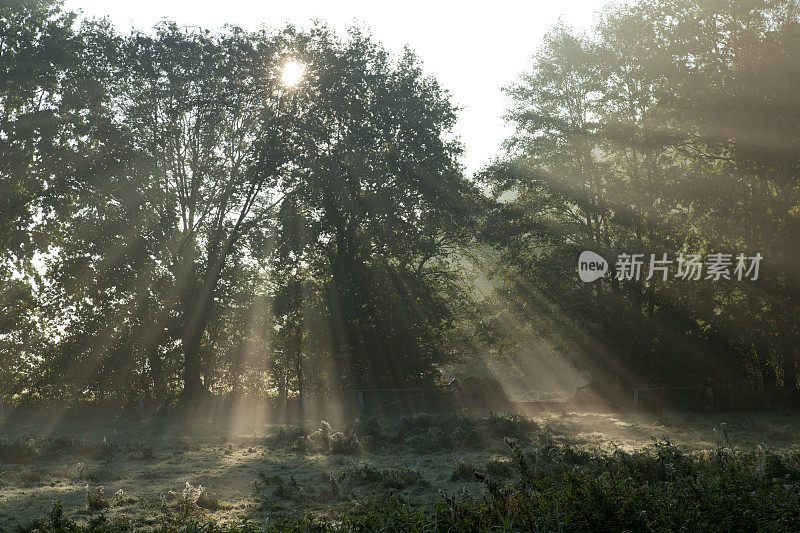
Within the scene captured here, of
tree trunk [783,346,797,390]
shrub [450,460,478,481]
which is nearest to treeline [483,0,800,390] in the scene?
tree trunk [783,346,797,390]

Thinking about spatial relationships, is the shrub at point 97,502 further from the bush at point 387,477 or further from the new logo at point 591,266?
the new logo at point 591,266

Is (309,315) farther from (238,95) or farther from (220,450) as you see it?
(220,450)

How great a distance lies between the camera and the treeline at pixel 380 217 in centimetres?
2170

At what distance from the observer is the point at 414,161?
26.4m

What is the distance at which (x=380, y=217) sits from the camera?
83.6 ft

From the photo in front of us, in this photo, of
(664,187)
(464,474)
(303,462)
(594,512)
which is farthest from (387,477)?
(664,187)

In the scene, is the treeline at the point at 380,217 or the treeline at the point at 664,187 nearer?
the treeline at the point at 664,187

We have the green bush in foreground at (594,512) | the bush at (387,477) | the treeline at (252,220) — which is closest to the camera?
the green bush in foreground at (594,512)

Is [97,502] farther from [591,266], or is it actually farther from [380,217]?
[591,266]

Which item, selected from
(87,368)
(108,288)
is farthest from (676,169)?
(87,368)

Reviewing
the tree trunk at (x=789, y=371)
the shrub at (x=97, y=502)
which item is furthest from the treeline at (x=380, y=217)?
the shrub at (x=97, y=502)

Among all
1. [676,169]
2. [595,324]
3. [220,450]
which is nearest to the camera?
[220,450]

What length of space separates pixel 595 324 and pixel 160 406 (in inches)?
786

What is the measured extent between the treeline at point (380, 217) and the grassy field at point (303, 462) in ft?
18.2
